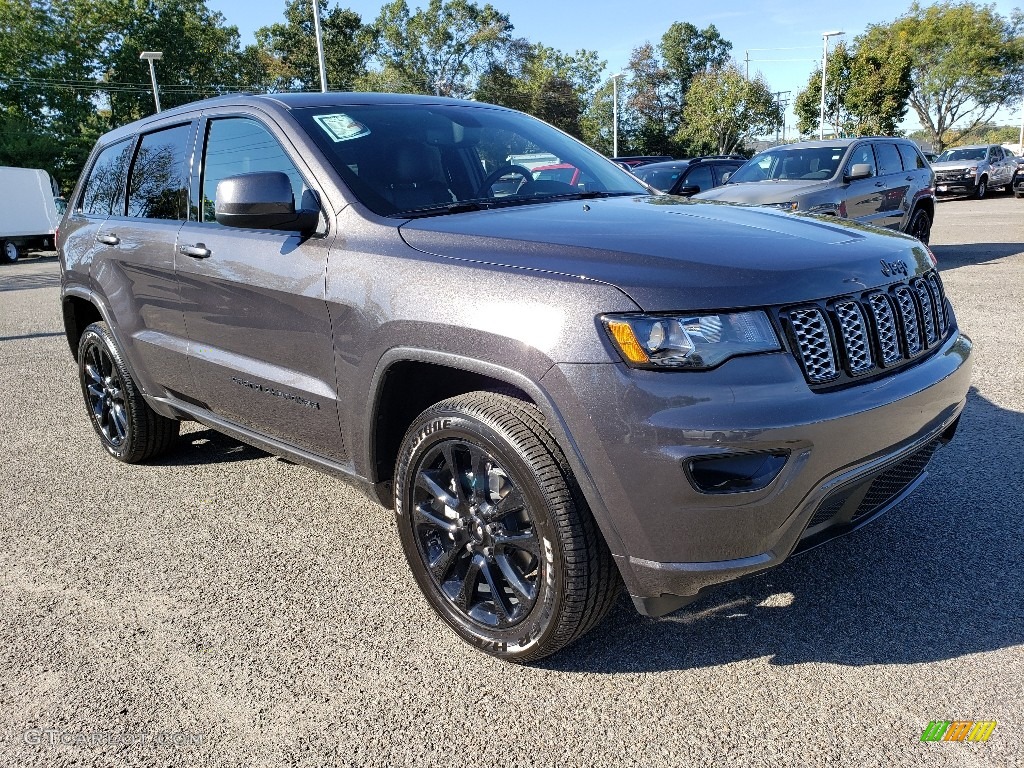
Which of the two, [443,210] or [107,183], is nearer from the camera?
[443,210]

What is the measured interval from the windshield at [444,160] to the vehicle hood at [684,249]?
9.1 inches

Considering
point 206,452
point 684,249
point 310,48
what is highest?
point 310,48

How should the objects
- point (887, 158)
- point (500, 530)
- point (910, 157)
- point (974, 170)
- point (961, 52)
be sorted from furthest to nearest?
point (961, 52) < point (974, 170) < point (910, 157) < point (887, 158) < point (500, 530)

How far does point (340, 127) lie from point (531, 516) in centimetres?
179

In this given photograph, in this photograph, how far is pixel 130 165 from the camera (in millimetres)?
4273

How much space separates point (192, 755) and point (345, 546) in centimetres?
126

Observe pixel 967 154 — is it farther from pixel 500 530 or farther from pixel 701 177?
pixel 500 530

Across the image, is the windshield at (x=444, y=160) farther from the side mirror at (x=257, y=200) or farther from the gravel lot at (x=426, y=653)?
the gravel lot at (x=426, y=653)

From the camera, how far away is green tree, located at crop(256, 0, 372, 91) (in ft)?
196

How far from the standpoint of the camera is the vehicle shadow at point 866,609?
2.48 metres

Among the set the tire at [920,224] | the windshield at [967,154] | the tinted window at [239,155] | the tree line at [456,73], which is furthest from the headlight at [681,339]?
the tree line at [456,73]

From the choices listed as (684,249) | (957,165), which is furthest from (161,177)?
(957,165)

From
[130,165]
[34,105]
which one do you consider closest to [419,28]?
[34,105]

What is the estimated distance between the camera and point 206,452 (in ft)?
15.3
